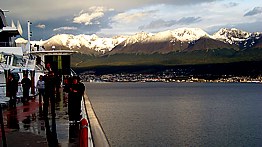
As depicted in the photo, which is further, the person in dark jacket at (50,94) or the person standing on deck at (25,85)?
the person standing on deck at (25,85)

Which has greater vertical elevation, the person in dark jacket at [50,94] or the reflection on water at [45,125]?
the person in dark jacket at [50,94]

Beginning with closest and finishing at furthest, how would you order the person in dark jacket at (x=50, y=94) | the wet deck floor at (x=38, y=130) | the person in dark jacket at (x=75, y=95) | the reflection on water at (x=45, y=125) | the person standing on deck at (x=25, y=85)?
the wet deck floor at (x=38, y=130) → the reflection on water at (x=45, y=125) → the person in dark jacket at (x=75, y=95) → the person in dark jacket at (x=50, y=94) → the person standing on deck at (x=25, y=85)

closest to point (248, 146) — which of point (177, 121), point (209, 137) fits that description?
point (209, 137)

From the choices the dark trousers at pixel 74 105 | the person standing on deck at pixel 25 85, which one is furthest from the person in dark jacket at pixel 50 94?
the person standing on deck at pixel 25 85

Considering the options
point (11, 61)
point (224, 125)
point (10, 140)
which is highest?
point (11, 61)

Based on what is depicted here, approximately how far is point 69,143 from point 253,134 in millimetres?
45936

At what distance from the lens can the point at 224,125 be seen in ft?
215

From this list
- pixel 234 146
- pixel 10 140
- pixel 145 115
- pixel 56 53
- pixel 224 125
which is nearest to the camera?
pixel 10 140

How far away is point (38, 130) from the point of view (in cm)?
1609

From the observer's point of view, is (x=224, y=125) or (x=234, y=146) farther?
(x=224, y=125)

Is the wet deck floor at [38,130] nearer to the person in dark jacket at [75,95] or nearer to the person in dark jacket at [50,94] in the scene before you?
the person in dark jacket at [50,94]

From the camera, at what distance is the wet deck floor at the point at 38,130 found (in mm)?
13564

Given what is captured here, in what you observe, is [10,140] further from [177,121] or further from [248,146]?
[177,121]

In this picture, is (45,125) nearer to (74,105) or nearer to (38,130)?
(38,130)
